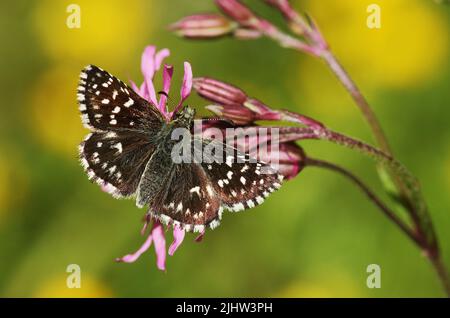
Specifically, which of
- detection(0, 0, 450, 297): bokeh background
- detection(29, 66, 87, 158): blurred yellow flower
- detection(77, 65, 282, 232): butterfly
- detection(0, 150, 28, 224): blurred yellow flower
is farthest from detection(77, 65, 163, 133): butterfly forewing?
detection(29, 66, 87, 158): blurred yellow flower

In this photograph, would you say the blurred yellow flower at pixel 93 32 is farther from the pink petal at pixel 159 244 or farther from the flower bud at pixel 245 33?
the pink petal at pixel 159 244

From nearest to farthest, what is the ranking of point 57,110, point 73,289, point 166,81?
1. point 166,81
2. point 73,289
3. point 57,110

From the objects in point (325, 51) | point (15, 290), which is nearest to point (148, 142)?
point (325, 51)

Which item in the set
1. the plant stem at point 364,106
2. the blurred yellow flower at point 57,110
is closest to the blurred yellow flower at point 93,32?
the blurred yellow flower at point 57,110

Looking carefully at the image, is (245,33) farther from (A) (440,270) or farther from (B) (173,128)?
(A) (440,270)

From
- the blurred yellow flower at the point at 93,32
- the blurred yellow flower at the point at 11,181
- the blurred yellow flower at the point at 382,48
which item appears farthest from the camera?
the blurred yellow flower at the point at 93,32

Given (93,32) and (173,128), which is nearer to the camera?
(173,128)

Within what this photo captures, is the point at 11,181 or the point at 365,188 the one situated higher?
the point at 11,181

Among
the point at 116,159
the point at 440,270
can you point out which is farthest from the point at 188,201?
the point at 440,270
